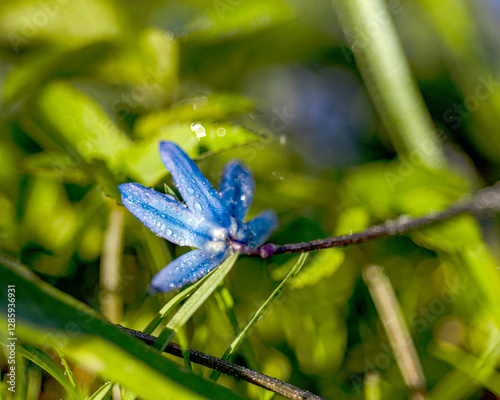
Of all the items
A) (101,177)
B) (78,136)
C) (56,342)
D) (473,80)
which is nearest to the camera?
(56,342)

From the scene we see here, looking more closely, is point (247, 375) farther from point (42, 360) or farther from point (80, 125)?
point (80, 125)

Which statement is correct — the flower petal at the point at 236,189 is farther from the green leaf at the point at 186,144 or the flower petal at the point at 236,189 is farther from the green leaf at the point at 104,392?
the green leaf at the point at 104,392

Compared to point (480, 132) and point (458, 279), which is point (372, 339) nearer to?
point (458, 279)

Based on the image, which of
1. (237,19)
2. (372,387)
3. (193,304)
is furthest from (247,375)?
(237,19)

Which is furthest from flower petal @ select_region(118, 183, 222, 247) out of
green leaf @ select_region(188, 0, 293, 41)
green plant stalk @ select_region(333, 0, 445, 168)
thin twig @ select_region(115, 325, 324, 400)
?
green leaf @ select_region(188, 0, 293, 41)

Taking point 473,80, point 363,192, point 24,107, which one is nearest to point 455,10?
point 473,80
